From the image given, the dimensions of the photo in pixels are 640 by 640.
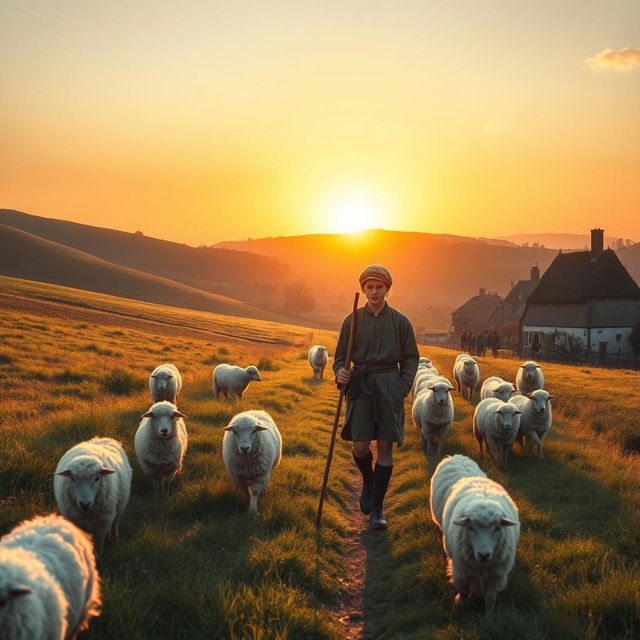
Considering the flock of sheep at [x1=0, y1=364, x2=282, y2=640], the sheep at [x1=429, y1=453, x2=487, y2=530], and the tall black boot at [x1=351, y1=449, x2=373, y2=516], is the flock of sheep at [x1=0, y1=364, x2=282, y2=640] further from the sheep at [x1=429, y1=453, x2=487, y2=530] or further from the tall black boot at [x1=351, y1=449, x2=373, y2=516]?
the sheep at [x1=429, y1=453, x2=487, y2=530]

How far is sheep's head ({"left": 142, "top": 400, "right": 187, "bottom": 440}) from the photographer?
7148 millimetres

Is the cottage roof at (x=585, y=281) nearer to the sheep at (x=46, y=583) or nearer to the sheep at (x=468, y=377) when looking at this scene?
the sheep at (x=468, y=377)

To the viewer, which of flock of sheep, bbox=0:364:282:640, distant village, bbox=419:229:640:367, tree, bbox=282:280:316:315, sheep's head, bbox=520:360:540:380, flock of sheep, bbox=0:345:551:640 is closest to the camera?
flock of sheep, bbox=0:364:282:640

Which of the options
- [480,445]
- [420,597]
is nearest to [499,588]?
[420,597]

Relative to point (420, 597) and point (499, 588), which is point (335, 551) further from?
point (499, 588)

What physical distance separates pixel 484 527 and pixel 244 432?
350 cm

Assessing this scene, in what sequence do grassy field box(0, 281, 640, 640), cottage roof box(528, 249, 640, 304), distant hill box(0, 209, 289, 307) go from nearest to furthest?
grassy field box(0, 281, 640, 640) → cottage roof box(528, 249, 640, 304) → distant hill box(0, 209, 289, 307)

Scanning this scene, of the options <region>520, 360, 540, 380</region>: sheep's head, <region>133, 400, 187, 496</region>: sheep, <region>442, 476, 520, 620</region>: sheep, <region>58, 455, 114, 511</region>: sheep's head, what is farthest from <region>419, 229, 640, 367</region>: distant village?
<region>58, 455, 114, 511</region>: sheep's head

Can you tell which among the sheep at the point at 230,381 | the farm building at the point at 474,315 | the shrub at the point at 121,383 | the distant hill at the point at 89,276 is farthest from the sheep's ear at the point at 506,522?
the farm building at the point at 474,315

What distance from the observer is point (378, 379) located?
263 inches

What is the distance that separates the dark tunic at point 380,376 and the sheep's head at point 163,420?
2.50m

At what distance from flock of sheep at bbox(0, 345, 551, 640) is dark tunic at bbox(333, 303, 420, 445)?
92 centimetres

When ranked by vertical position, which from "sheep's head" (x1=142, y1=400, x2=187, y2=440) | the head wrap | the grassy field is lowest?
the grassy field

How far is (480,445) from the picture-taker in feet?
33.4
